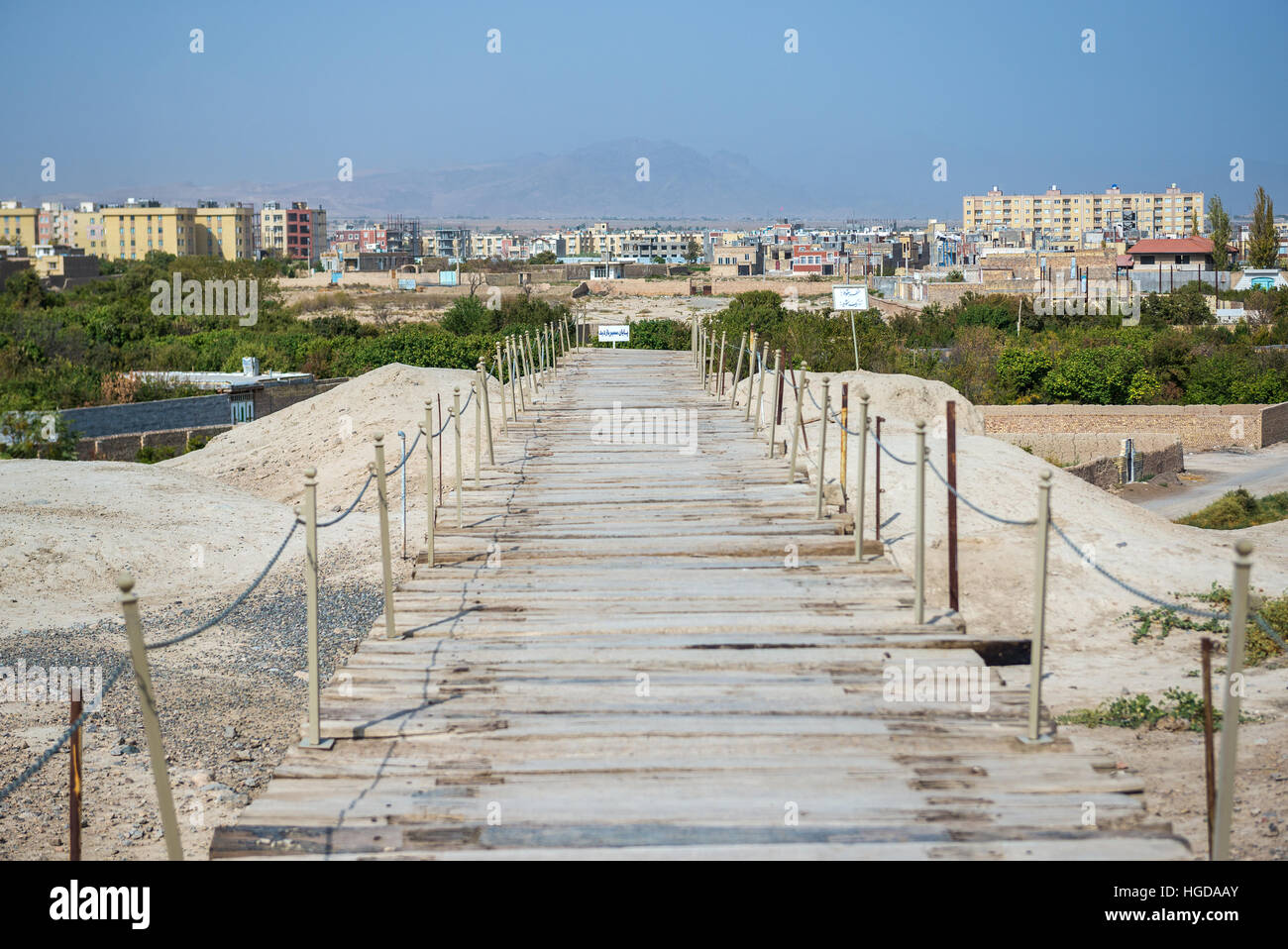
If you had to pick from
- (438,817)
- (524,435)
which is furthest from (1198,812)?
(524,435)

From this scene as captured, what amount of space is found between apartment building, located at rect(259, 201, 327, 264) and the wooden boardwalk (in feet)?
549

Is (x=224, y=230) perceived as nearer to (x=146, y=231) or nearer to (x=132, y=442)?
(x=146, y=231)

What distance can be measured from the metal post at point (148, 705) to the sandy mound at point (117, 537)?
8630 millimetres

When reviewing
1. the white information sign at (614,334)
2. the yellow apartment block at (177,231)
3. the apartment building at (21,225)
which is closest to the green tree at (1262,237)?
the white information sign at (614,334)

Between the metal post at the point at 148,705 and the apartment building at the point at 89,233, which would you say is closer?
the metal post at the point at 148,705

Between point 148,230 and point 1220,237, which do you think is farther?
point 148,230

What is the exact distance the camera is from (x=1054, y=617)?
13.1m

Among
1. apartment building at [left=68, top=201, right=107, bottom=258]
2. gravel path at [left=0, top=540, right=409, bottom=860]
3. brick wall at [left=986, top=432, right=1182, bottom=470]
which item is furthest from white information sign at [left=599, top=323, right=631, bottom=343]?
apartment building at [left=68, top=201, right=107, bottom=258]

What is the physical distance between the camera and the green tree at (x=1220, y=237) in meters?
88.1

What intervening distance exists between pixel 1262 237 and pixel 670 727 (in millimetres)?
93614

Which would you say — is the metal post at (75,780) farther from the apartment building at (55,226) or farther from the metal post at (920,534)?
the apartment building at (55,226)

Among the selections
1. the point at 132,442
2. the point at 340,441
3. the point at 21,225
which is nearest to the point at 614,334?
the point at 340,441

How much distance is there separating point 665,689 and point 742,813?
51.9 inches

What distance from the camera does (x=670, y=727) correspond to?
5707 millimetres
